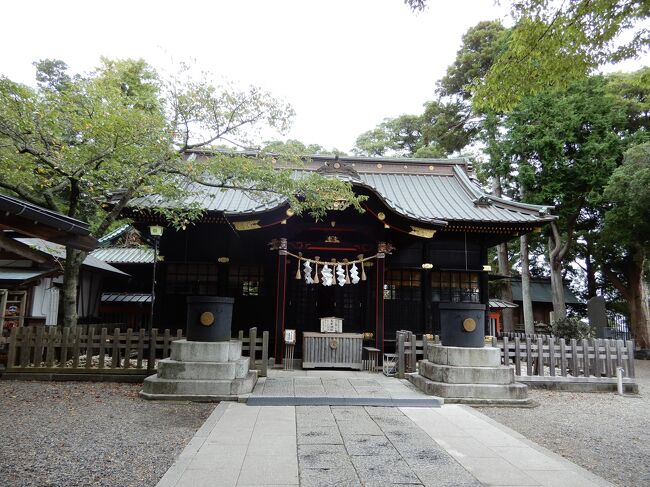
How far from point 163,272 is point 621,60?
1137cm

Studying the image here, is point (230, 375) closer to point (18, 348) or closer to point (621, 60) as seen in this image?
point (18, 348)

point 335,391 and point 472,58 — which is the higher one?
point 472,58

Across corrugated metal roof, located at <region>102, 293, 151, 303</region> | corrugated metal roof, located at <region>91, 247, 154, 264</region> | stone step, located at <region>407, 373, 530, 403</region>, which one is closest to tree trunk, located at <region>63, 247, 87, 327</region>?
corrugated metal roof, located at <region>102, 293, 151, 303</region>

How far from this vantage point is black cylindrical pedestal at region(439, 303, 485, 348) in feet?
26.2

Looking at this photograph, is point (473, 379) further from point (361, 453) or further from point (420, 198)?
point (420, 198)

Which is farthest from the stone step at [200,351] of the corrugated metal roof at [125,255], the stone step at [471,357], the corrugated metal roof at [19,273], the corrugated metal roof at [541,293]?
the corrugated metal roof at [541,293]

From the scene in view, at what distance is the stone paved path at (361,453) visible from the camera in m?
3.90

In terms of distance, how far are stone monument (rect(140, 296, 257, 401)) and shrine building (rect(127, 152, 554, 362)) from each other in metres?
3.03

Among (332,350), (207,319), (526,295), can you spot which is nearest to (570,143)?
(526,295)

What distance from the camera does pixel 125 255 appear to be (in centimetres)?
1820

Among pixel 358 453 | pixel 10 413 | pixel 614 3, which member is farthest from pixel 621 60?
pixel 10 413

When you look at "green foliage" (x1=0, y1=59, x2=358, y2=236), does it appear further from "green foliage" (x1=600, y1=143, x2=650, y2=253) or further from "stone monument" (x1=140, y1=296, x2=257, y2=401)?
"green foliage" (x1=600, y1=143, x2=650, y2=253)

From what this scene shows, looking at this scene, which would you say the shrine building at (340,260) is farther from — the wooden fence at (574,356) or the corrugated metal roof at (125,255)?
the corrugated metal roof at (125,255)

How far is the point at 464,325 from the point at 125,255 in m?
15.1
